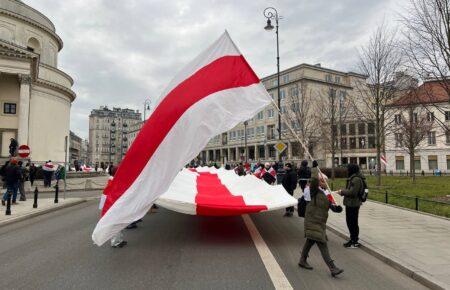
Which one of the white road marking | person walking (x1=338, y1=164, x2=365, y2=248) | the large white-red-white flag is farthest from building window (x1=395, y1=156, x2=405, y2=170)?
the large white-red-white flag

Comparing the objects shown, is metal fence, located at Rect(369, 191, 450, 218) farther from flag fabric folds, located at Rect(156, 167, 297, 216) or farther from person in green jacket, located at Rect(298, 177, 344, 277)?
person in green jacket, located at Rect(298, 177, 344, 277)

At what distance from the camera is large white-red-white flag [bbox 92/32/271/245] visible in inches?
266

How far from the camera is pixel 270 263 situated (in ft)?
20.8

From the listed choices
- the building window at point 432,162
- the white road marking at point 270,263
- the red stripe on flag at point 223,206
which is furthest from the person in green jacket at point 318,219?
the building window at point 432,162

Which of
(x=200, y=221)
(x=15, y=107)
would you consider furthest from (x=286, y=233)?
(x=15, y=107)

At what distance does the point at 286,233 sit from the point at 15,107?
42408mm

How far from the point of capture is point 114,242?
7570 millimetres

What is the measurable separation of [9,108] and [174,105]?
41835 millimetres

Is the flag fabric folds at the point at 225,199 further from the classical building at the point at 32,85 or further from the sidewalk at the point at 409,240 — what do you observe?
the classical building at the point at 32,85

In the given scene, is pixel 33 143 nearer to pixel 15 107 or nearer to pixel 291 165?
pixel 15 107

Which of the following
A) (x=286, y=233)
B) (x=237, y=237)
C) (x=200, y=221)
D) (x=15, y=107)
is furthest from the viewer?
(x=15, y=107)

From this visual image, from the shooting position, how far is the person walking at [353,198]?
7.45 m

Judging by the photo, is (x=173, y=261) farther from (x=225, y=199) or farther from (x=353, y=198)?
(x=353, y=198)

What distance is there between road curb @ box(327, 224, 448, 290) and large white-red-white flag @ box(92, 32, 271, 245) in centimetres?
389
